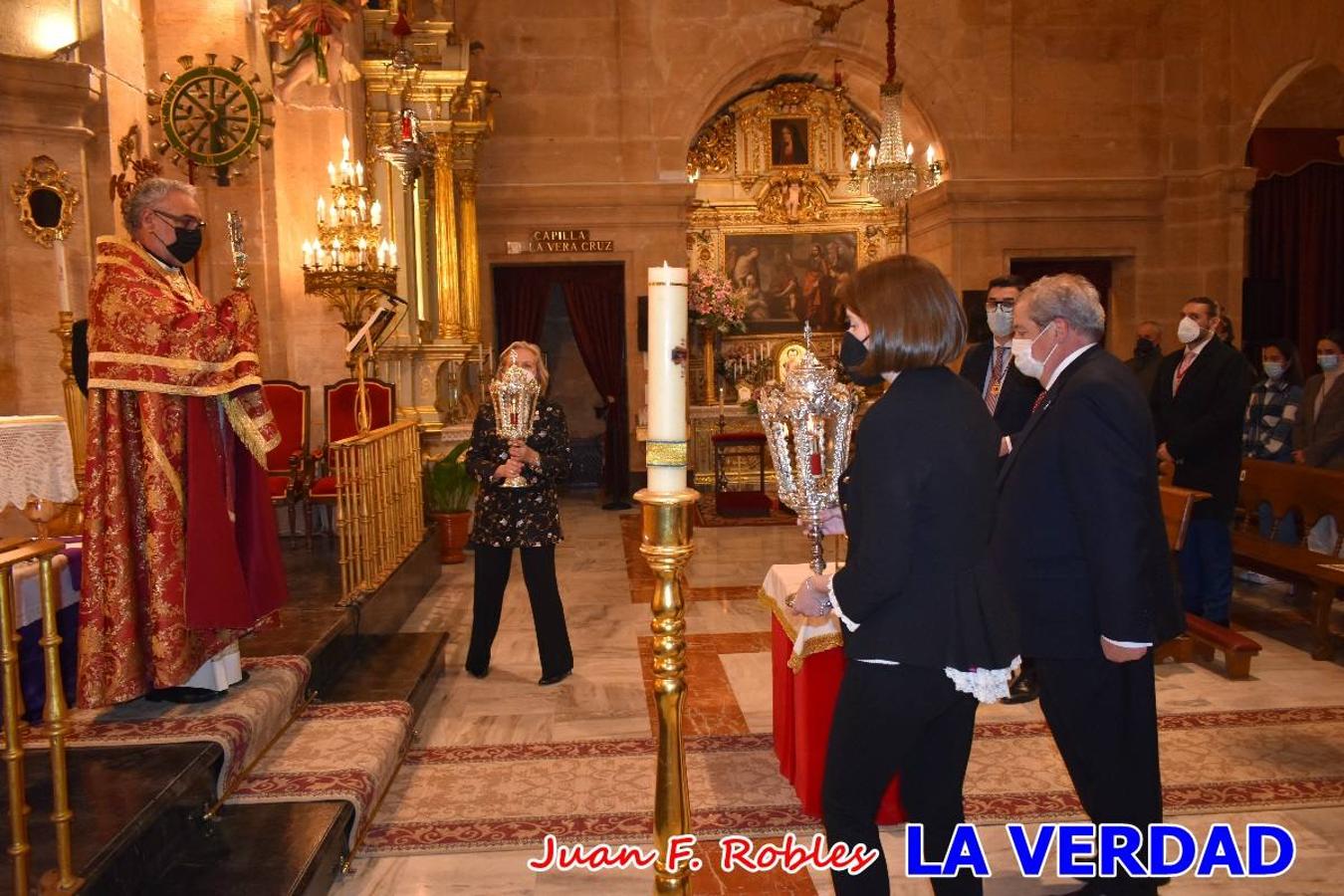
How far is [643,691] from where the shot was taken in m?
5.00

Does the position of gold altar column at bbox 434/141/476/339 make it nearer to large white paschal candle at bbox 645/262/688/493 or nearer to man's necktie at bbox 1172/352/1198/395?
man's necktie at bbox 1172/352/1198/395

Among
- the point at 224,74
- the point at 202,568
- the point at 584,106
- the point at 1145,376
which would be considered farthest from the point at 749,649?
the point at 584,106

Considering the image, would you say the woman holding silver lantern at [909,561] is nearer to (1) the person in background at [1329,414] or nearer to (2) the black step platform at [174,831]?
(2) the black step platform at [174,831]

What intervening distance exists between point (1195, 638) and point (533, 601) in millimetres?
3315

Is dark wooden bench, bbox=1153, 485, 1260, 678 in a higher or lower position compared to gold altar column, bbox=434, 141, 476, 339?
lower

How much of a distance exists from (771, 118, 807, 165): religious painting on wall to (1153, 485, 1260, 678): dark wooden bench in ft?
31.1

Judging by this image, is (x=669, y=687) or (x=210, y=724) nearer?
(x=669, y=687)

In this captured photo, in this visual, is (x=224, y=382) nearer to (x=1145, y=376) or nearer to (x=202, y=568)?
(x=202, y=568)

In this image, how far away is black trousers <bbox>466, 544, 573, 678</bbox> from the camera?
5016 mm

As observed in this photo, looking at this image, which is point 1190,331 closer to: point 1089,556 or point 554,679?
point 1089,556

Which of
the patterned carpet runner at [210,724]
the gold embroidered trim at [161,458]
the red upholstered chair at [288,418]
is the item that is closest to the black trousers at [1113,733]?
the patterned carpet runner at [210,724]

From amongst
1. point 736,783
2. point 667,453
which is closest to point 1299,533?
point 736,783

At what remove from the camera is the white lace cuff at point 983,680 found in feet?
7.11

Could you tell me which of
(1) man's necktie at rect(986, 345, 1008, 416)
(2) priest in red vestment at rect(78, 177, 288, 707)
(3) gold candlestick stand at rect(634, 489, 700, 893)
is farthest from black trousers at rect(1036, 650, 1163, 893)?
(2) priest in red vestment at rect(78, 177, 288, 707)
